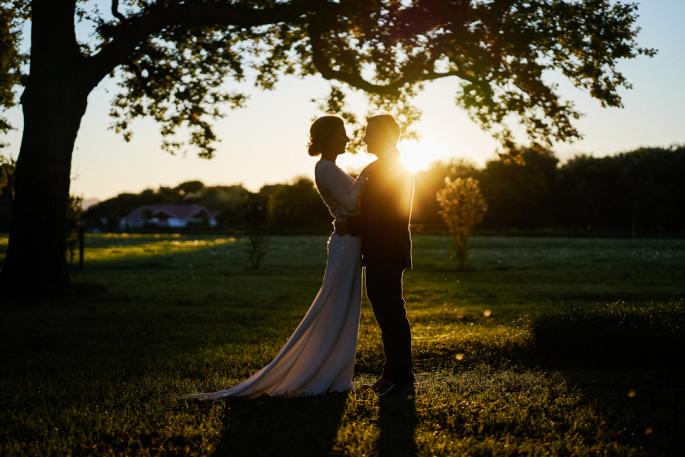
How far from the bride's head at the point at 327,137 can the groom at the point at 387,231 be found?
0.98 feet

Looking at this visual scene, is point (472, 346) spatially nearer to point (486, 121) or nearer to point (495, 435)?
point (495, 435)

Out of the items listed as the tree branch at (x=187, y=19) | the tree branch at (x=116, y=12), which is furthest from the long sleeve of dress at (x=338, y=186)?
the tree branch at (x=116, y=12)

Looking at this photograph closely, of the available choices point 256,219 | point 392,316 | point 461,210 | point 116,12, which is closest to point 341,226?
point 392,316

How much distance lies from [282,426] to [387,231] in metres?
2.17

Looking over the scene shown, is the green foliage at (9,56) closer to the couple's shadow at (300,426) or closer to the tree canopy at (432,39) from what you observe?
the tree canopy at (432,39)


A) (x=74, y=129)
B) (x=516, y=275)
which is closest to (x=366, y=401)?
(x=74, y=129)

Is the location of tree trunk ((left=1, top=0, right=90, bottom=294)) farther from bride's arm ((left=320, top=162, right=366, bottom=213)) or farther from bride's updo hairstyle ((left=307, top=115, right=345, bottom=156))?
bride's arm ((left=320, top=162, right=366, bottom=213))

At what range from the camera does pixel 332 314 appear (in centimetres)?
672

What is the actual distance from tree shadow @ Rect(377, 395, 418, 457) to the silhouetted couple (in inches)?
13.4

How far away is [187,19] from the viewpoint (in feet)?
54.1

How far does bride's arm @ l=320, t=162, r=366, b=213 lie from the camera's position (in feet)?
21.8

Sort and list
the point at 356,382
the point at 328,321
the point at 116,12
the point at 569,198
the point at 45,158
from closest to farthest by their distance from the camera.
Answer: the point at 328,321 → the point at 356,382 → the point at 45,158 → the point at 116,12 → the point at 569,198

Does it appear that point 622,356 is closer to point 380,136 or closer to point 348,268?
point 348,268

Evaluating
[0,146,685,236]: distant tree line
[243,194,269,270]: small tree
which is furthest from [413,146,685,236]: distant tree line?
[243,194,269,270]: small tree
